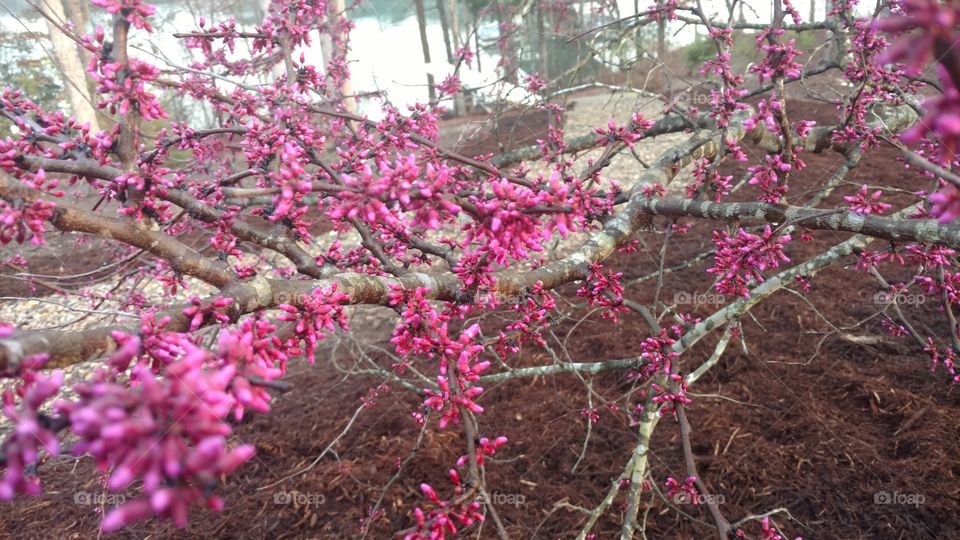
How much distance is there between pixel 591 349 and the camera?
16.9ft

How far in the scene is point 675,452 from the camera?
12.4 ft

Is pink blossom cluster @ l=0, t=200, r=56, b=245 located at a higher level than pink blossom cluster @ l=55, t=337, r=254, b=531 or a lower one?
higher

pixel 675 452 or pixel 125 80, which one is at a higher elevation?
pixel 125 80

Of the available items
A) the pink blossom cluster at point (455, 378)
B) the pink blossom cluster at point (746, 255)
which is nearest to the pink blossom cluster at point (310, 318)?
the pink blossom cluster at point (455, 378)

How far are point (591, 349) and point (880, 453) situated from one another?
7.60 feet

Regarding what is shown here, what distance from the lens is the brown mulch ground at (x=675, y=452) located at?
10.6 ft

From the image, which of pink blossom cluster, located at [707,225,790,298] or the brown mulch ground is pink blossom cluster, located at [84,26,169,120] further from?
the brown mulch ground

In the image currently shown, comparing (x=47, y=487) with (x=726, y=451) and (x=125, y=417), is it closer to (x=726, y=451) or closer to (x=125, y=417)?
(x=125, y=417)

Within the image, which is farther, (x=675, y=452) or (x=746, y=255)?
(x=675, y=452)

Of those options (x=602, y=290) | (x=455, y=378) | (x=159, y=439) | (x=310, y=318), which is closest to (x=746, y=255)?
(x=602, y=290)

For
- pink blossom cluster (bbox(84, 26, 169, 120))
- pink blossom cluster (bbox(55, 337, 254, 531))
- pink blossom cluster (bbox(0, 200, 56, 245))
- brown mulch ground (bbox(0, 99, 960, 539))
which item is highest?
pink blossom cluster (bbox(84, 26, 169, 120))

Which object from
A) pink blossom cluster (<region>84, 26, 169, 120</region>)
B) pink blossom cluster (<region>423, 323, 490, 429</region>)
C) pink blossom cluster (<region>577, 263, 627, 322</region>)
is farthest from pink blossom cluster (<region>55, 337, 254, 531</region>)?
pink blossom cluster (<region>577, 263, 627, 322</region>)

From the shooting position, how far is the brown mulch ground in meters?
3.23

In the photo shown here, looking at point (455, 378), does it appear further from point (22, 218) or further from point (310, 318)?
point (22, 218)
